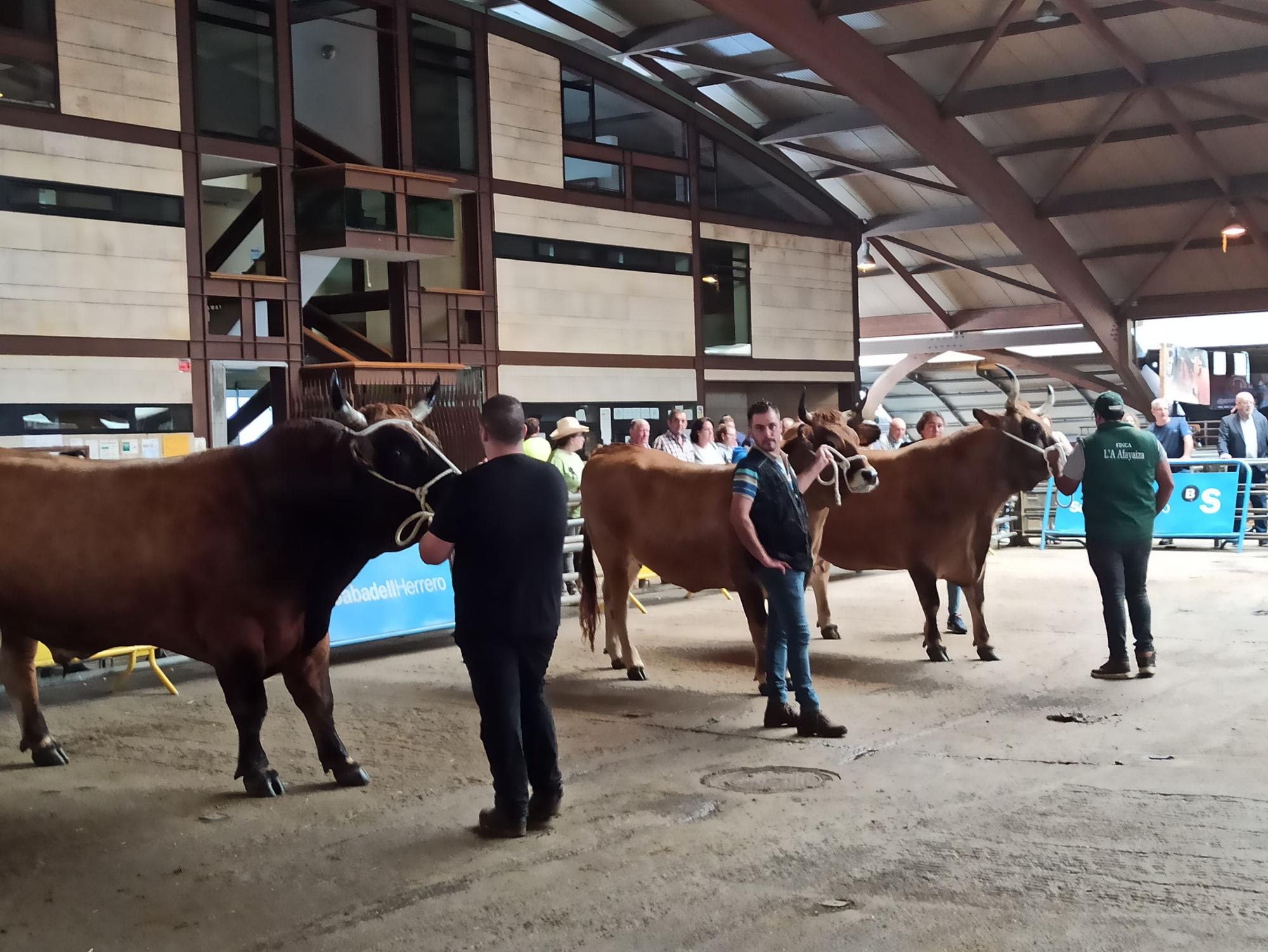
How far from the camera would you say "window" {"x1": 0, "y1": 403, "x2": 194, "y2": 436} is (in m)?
14.9

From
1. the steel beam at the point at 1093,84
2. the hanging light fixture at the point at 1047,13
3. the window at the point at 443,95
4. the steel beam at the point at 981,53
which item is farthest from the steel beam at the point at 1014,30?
the window at the point at 443,95

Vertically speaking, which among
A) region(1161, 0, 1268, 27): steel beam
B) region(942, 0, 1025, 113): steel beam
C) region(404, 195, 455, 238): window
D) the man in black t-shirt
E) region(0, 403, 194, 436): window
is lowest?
the man in black t-shirt

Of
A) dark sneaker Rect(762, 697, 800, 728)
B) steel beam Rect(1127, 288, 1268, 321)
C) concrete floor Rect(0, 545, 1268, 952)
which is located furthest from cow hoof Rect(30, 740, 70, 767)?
steel beam Rect(1127, 288, 1268, 321)

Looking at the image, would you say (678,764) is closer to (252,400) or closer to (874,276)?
(252,400)

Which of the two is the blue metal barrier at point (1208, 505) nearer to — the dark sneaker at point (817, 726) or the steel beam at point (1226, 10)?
the steel beam at point (1226, 10)

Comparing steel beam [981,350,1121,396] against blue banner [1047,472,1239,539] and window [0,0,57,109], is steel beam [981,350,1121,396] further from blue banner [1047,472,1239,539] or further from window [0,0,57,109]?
window [0,0,57,109]

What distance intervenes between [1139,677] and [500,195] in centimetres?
1400

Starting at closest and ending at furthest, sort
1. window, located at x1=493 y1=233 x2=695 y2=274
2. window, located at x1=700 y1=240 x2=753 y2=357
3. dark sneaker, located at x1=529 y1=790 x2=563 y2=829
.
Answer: dark sneaker, located at x1=529 y1=790 x2=563 y2=829 → window, located at x1=493 y1=233 x2=695 y2=274 → window, located at x1=700 y1=240 x2=753 y2=357

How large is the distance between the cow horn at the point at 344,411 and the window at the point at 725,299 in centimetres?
1739

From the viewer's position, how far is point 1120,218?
75.8ft

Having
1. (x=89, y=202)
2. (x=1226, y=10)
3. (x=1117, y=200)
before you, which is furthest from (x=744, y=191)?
(x=89, y=202)

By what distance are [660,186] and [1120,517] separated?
15450 mm

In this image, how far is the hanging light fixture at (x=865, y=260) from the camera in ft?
85.6

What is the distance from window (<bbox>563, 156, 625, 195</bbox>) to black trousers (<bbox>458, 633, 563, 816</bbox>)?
1661 cm
